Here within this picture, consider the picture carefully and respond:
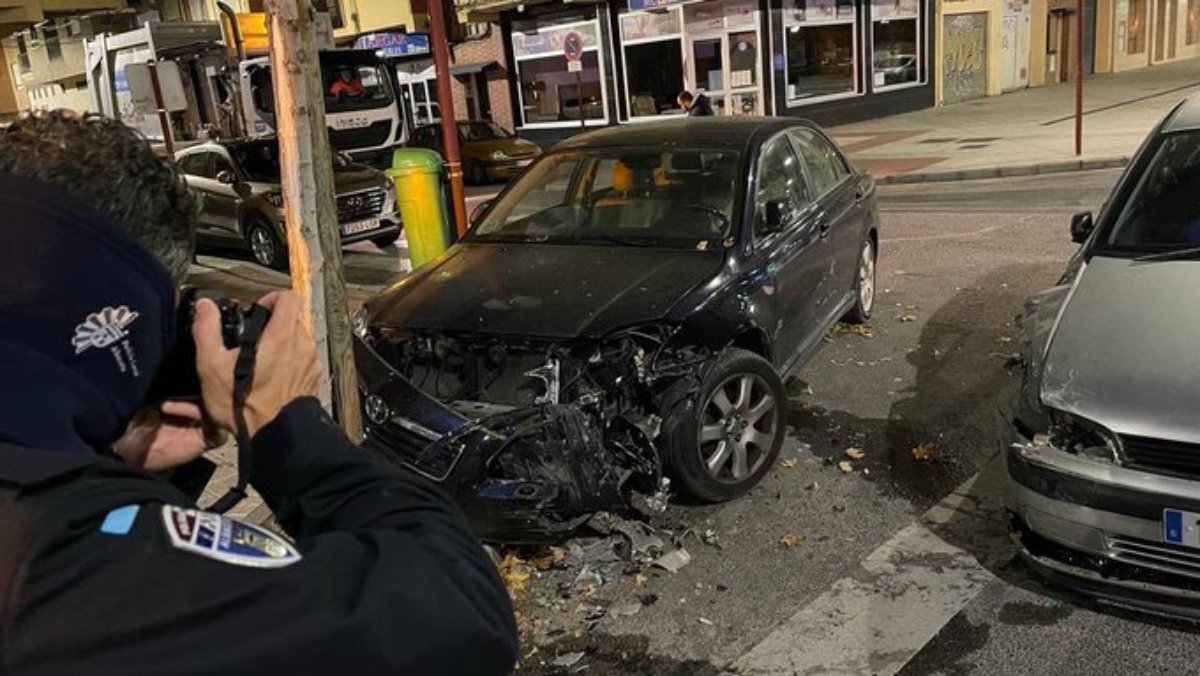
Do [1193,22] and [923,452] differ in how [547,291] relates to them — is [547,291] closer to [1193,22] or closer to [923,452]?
[923,452]

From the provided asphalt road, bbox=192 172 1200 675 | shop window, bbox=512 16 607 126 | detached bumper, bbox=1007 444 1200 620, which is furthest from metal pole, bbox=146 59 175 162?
shop window, bbox=512 16 607 126

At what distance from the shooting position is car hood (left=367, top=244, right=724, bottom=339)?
13.3 ft

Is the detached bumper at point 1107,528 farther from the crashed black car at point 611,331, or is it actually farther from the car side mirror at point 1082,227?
the car side mirror at point 1082,227

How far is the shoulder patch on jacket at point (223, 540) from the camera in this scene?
92cm

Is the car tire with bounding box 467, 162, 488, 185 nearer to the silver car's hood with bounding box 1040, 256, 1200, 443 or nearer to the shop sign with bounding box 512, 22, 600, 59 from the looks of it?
the shop sign with bounding box 512, 22, 600, 59

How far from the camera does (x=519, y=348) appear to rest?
4.10 metres

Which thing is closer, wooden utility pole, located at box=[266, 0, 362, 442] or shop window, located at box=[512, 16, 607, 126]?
wooden utility pole, located at box=[266, 0, 362, 442]

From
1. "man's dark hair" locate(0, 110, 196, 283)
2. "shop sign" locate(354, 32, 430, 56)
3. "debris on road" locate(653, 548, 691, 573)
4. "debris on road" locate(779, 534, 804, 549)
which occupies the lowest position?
"debris on road" locate(779, 534, 804, 549)

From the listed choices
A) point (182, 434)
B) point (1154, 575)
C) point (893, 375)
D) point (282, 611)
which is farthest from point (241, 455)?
point (893, 375)

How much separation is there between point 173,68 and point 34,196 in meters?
11.8

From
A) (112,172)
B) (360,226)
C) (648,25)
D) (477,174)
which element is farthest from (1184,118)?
(648,25)

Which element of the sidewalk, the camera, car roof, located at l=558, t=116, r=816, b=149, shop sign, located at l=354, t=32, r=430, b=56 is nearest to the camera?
the camera

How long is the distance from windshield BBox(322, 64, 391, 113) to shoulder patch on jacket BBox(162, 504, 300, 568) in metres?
17.5

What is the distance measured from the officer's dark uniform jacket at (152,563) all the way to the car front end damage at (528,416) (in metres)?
2.51
